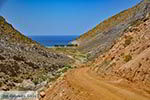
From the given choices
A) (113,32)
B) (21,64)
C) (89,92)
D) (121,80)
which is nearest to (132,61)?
(121,80)

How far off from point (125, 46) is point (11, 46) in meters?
19.0

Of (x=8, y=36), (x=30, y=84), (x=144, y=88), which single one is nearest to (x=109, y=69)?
(x=144, y=88)

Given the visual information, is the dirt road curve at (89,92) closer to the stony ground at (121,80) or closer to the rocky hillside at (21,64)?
the stony ground at (121,80)

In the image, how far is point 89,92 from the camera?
16.0m

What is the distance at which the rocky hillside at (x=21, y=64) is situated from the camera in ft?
98.8

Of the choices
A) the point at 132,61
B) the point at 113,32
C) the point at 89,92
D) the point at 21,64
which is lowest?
the point at 89,92

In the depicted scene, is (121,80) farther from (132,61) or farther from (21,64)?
(21,64)

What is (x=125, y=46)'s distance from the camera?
24469 mm

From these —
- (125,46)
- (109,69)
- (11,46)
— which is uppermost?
(11,46)

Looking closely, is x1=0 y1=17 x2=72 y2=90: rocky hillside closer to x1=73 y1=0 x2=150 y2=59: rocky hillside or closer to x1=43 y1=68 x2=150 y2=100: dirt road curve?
x1=43 y1=68 x2=150 y2=100: dirt road curve

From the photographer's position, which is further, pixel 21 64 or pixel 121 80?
pixel 21 64

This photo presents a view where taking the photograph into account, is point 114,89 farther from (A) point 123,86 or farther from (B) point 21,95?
(B) point 21,95

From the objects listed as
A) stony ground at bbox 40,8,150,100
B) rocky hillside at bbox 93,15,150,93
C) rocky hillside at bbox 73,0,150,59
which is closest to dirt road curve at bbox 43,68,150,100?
stony ground at bbox 40,8,150,100

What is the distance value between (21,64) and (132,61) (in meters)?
18.6
